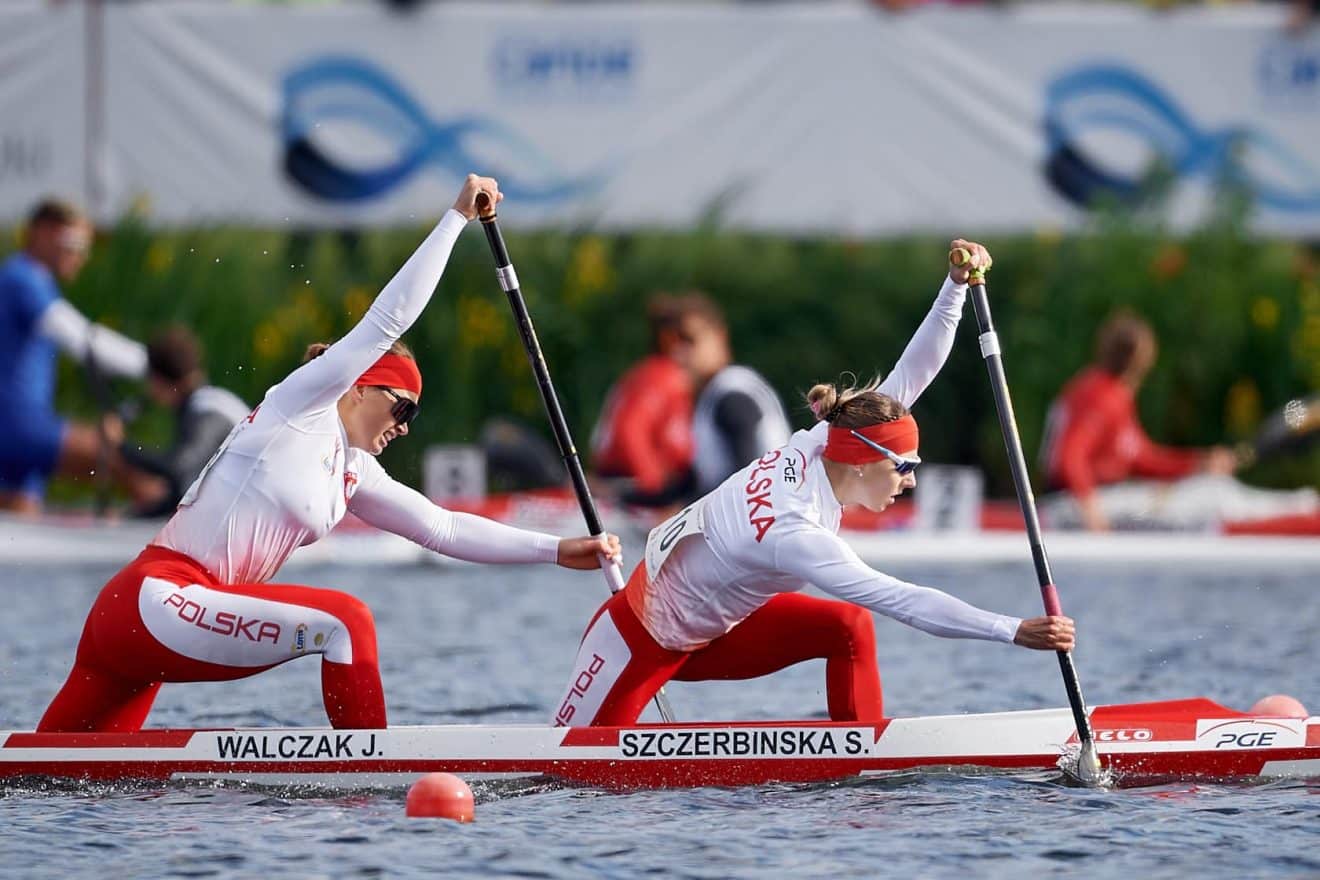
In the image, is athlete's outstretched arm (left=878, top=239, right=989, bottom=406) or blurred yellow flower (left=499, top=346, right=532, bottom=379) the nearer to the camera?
athlete's outstretched arm (left=878, top=239, right=989, bottom=406)

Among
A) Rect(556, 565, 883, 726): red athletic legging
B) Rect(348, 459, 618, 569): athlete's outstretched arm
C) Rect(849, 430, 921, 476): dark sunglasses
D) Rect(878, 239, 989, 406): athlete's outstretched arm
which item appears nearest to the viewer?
Rect(849, 430, 921, 476): dark sunglasses

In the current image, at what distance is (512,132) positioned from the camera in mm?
18578

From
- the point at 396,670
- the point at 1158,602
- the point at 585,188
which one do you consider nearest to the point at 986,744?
the point at 396,670

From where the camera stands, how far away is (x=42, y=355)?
14.6 meters

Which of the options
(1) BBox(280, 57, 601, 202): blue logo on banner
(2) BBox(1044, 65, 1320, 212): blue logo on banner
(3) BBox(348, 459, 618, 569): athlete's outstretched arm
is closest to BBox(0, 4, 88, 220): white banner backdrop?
(1) BBox(280, 57, 601, 202): blue logo on banner

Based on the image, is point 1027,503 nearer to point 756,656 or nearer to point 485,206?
point 756,656

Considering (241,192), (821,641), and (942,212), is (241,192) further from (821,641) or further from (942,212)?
(821,641)

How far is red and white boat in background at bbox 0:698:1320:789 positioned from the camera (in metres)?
7.67

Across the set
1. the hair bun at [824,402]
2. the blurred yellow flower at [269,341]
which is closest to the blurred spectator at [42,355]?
the blurred yellow flower at [269,341]

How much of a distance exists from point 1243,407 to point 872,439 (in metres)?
10.4

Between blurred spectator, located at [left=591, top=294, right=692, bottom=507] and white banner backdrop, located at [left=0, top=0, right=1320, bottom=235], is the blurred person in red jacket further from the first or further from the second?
white banner backdrop, located at [left=0, top=0, right=1320, bottom=235]

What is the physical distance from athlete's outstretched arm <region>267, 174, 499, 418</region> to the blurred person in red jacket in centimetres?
782

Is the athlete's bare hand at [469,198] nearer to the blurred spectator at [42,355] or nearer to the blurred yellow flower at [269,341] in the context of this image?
the blurred spectator at [42,355]

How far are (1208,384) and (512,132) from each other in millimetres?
5973
